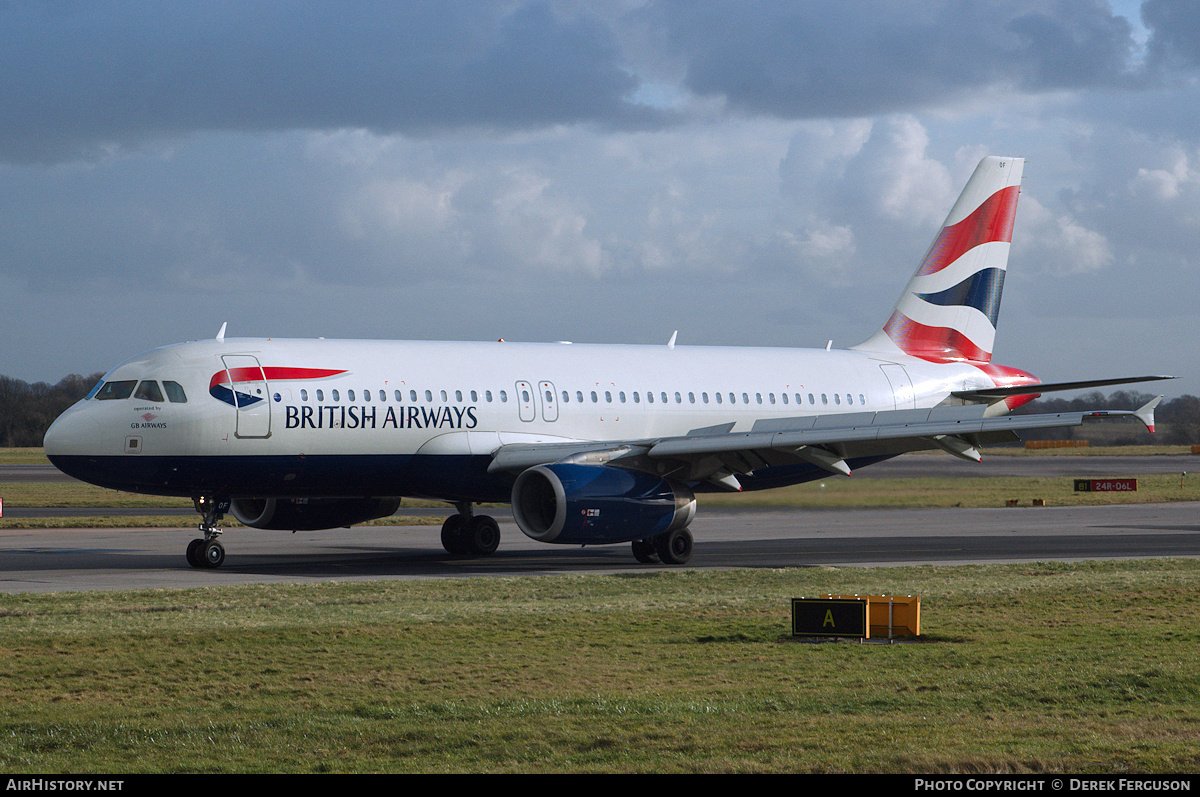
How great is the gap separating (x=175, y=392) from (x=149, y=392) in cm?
49

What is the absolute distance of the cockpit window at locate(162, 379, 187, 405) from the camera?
82.0ft

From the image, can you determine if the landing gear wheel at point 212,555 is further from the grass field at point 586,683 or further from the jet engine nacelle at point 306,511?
the grass field at point 586,683

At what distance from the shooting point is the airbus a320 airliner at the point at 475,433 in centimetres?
2497

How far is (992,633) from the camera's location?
1622 cm

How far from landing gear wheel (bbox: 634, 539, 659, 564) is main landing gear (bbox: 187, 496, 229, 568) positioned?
8.11 meters

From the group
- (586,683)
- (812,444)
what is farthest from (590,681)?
(812,444)

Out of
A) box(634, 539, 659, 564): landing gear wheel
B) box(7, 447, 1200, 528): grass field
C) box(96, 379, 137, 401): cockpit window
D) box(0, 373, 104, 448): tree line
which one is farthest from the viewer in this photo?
box(0, 373, 104, 448): tree line

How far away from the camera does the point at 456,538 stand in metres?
29.8

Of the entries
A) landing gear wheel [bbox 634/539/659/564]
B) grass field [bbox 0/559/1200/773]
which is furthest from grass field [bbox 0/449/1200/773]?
landing gear wheel [bbox 634/539/659/564]

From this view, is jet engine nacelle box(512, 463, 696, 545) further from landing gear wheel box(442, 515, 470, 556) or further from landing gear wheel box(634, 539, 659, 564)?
landing gear wheel box(442, 515, 470, 556)

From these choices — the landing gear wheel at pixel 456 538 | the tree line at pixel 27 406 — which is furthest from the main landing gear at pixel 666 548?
the tree line at pixel 27 406

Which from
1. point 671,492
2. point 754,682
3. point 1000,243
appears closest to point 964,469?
point 1000,243

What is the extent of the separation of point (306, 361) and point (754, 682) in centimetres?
1562

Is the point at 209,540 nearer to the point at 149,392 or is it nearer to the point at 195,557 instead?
the point at 195,557
